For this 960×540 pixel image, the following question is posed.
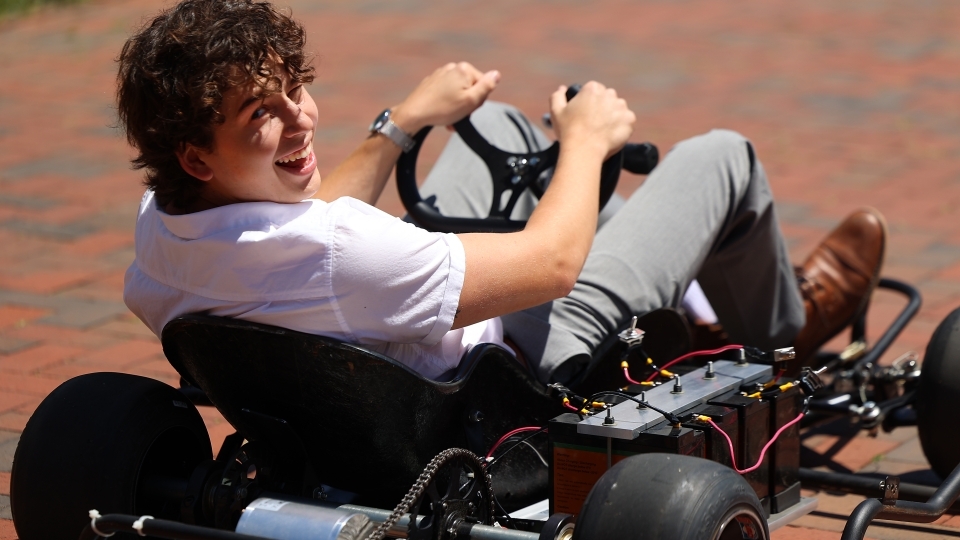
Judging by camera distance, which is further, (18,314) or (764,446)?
(18,314)

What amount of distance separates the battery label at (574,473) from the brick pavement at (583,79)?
26.2 inches

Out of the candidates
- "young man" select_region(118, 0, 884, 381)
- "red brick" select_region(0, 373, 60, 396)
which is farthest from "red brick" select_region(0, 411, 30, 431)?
"young man" select_region(118, 0, 884, 381)

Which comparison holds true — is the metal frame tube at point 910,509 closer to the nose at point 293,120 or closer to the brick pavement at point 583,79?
the brick pavement at point 583,79

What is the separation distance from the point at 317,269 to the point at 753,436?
867 mm

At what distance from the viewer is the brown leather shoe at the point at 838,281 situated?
3090 millimetres

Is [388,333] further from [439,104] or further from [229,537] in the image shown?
[439,104]

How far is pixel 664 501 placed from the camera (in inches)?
65.1

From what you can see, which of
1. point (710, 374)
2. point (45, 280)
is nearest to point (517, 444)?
point (710, 374)

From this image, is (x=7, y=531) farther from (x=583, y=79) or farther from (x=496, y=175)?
(x=583, y=79)

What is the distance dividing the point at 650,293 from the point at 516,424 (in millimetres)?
458

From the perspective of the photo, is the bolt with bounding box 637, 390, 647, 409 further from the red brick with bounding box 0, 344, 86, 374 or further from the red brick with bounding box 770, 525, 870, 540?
the red brick with bounding box 0, 344, 86, 374

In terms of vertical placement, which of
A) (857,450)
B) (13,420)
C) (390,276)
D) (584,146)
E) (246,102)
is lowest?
(857,450)

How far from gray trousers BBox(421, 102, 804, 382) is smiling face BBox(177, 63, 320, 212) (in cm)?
60

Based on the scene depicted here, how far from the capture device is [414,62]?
724 centimetres
